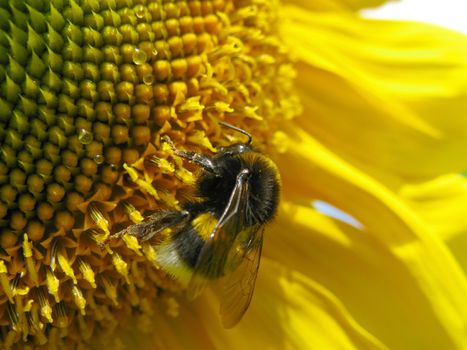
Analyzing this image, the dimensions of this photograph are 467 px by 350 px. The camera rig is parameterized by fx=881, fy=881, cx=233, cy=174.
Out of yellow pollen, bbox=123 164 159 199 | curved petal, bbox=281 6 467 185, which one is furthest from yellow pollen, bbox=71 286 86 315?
curved petal, bbox=281 6 467 185

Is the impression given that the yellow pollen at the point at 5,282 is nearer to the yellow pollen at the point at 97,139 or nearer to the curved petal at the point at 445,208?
the yellow pollen at the point at 97,139

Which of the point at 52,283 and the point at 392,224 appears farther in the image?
the point at 392,224

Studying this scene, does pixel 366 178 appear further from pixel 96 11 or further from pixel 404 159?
pixel 96 11

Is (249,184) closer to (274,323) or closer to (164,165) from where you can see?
(164,165)

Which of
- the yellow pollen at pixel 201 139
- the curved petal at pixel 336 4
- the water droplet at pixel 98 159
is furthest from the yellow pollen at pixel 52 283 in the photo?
the curved petal at pixel 336 4

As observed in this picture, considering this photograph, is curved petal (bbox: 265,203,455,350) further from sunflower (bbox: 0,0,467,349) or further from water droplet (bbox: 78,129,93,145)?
water droplet (bbox: 78,129,93,145)

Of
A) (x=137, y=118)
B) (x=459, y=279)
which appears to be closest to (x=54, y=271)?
(x=137, y=118)

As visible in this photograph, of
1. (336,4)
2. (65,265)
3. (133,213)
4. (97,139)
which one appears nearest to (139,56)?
(97,139)
